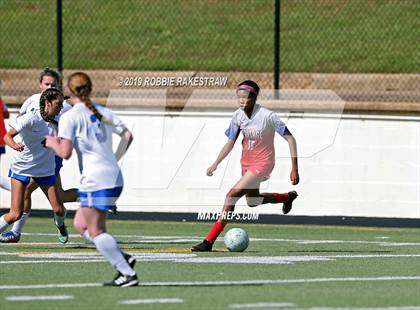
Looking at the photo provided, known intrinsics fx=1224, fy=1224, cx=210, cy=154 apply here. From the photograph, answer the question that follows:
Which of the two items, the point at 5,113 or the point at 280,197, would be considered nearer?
the point at 280,197

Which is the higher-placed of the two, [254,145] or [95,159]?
[254,145]

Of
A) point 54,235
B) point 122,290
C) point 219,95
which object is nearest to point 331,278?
point 122,290

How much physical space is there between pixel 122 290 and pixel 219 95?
11.0 meters

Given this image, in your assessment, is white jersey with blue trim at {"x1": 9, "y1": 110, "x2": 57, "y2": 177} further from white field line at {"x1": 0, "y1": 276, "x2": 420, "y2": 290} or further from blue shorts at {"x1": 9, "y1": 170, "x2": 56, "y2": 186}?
white field line at {"x1": 0, "y1": 276, "x2": 420, "y2": 290}

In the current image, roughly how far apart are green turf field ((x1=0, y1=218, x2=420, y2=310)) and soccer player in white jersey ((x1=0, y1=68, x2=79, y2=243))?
9.7 inches

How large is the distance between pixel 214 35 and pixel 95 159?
1905 centimetres

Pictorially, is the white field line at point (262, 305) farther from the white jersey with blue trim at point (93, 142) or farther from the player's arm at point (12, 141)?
the player's arm at point (12, 141)

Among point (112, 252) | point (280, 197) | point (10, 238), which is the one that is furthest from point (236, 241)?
point (112, 252)

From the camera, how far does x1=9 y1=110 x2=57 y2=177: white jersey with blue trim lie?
48.6 feet

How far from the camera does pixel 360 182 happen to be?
20.0 metres

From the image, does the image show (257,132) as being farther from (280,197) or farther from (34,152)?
(34,152)

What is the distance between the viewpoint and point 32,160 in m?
14.9

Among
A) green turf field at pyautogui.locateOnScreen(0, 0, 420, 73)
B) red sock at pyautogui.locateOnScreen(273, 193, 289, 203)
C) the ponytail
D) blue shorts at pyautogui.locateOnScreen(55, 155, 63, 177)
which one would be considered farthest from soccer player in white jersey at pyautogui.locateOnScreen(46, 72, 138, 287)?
green turf field at pyautogui.locateOnScreen(0, 0, 420, 73)

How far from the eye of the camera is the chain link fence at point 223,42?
25641 millimetres
